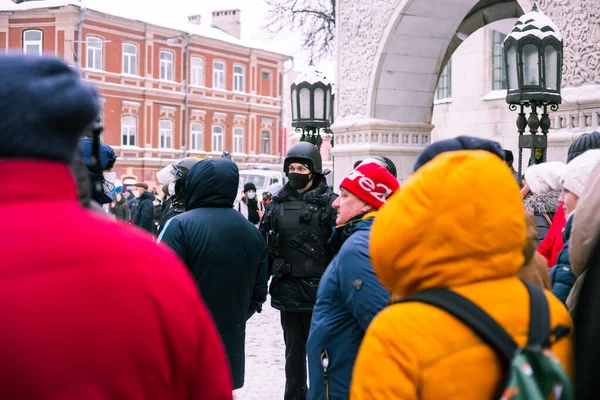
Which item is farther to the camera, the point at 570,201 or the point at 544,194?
the point at 544,194

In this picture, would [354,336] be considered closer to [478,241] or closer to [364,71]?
[478,241]

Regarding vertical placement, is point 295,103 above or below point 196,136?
below

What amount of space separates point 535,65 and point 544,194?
3054mm

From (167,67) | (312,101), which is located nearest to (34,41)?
(167,67)

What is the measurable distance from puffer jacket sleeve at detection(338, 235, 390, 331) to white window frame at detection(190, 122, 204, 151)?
38.6m

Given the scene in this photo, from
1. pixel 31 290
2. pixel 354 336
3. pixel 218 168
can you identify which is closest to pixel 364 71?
pixel 218 168

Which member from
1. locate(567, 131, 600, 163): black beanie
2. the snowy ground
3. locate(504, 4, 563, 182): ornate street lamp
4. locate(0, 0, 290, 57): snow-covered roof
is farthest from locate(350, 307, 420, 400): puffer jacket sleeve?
locate(0, 0, 290, 57): snow-covered roof

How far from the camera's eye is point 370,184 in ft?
11.8

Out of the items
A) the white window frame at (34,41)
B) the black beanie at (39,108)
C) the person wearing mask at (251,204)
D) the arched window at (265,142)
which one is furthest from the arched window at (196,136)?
the black beanie at (39,108)

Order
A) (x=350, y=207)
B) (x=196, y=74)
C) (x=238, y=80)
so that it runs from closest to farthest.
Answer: (x=350, y=207), (x=196, y=74), (x=238, y=80)

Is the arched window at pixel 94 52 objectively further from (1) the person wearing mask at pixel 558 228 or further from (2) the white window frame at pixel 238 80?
(1) the person wearing mask at pixel 558 228

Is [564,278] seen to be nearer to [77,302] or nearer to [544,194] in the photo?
[544,194]

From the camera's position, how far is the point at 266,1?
1864cm

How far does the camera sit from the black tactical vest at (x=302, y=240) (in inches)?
218
